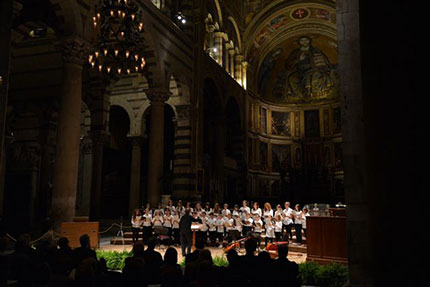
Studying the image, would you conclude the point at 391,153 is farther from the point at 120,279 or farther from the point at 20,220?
the point at 20,220

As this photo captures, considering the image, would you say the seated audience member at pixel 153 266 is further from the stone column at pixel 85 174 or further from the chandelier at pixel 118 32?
the stone column at pixel 85 174

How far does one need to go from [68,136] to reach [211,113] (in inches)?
589

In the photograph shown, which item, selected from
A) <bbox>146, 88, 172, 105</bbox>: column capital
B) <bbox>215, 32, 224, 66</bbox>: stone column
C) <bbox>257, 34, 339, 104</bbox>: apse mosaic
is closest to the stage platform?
<bbox>146, 88, 172, 105</bbox>: column capital

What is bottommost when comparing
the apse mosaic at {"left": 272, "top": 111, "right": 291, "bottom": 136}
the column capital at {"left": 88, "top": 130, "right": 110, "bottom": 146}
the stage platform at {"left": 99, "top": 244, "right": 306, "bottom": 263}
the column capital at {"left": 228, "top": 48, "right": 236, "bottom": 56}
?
the stage platform at {"left": 99, "top": 244, "right": 306, "bottom": 263}

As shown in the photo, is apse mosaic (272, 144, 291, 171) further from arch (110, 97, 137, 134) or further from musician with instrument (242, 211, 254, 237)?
musician with instrument (242, 211, 254, 237)

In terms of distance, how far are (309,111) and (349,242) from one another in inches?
1177

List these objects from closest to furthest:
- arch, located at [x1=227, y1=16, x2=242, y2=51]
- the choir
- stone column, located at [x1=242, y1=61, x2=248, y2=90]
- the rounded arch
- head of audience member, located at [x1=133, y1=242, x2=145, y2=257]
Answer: head of audience member, located at [x1=133, y1=242, x2=145, y2=257] < the rounded arch < the choir < arch, located at [x1=227, y1=16, x2=242, y2=51] < stone column, located at [x1=242, y1=61, x2=248, y2=90]

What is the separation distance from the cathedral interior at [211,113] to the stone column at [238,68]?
11 cm

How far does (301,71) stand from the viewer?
114 ft

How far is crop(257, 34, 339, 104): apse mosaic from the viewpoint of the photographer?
110 feet

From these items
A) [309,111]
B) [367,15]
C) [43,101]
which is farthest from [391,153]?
[309,111]

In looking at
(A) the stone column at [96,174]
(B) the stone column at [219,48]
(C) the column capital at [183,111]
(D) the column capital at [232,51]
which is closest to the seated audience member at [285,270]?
(A) the stone column at [96,174]

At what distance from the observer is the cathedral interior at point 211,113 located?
493cm

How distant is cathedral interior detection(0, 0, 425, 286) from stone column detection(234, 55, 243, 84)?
111 millimetres
